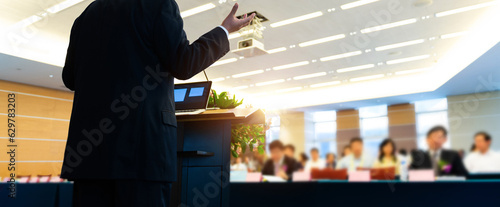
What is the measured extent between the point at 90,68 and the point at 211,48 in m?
0.36

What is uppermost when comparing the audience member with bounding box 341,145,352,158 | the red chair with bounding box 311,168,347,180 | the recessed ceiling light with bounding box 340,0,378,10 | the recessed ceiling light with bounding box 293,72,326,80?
the recessed ceiling light with bounding box 340,0,378,10

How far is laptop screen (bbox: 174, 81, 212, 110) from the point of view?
1979 mm

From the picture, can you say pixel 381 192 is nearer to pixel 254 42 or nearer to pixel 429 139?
pixel 429 139

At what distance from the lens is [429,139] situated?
81 centimetres

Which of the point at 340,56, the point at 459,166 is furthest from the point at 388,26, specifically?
the point at 459,166

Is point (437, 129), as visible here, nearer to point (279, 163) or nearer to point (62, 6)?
point (279, 163)

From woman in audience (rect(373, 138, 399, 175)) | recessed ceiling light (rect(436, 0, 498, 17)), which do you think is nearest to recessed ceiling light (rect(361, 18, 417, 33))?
recessed ceiling light (rect(436, 0, 498, 17))

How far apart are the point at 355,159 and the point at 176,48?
1.89 feet

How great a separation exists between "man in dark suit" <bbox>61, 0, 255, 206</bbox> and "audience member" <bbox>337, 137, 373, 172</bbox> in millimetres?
477

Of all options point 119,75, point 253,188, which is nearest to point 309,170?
point 119,75

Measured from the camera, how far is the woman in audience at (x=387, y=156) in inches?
32.7

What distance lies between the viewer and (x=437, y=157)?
813 millimetres

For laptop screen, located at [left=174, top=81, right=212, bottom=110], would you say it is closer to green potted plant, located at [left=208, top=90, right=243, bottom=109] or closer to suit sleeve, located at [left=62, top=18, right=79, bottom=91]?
green potted plant, located at [left=208, top=90, right=243, bottom=109]

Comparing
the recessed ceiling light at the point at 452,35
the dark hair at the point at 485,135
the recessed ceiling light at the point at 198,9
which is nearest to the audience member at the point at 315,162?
the dark hair at the point at 485,135
